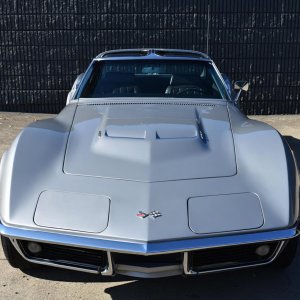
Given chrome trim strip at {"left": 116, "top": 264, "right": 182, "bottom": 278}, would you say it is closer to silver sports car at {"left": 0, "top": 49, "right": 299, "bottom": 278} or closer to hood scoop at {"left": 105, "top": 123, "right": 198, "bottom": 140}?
silver sports car at {"left": 0, "top": 49, "right": 299, "bottom": 278}

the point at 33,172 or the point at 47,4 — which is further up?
the point at 47,4

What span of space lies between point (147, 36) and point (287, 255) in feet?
18.4

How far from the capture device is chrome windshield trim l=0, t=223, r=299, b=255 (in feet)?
7.39

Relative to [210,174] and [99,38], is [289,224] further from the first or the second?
[99,38]

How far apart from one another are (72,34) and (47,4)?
0.64m

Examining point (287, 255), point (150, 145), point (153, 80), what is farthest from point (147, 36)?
point (287, 255)

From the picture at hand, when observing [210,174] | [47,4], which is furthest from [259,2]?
[210,174]

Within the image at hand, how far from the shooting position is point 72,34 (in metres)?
7.69

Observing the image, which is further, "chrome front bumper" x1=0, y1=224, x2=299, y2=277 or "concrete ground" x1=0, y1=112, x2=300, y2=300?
"concrete ground" x1=0, y1=112, x2=300, y2=300

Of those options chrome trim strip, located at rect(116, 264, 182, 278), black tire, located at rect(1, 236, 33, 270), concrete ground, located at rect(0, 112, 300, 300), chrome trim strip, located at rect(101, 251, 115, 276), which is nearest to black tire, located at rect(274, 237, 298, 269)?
concrete ground, located at rect(0, 112, 300, 300)

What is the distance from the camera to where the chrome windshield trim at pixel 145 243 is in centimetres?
225

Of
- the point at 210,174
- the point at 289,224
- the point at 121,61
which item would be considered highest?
the point at 121,61

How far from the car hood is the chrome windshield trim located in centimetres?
44

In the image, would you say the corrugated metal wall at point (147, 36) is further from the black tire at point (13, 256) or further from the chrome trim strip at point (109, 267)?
the chrome trim strip at point (109, 267)
